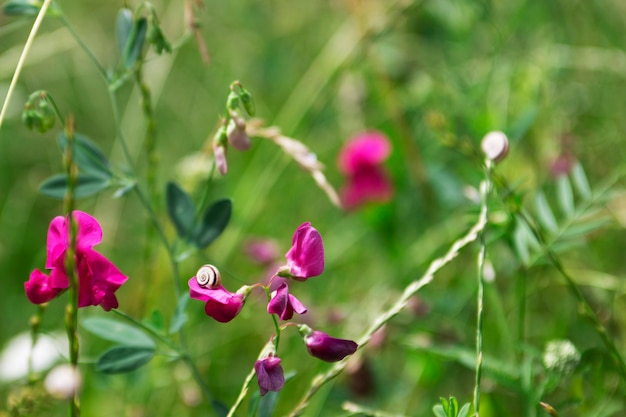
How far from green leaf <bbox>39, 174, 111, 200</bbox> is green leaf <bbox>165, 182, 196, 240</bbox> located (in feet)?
0.25

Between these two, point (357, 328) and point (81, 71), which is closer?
point (357, 328)

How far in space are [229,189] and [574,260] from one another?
29.8 inches

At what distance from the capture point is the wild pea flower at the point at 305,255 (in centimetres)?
73

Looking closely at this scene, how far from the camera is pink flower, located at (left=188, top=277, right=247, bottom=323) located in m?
0.72

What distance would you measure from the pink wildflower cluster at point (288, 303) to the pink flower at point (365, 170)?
0.83m

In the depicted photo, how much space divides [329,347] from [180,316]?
0.22 meters

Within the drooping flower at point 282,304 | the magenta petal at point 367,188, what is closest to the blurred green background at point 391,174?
the magenta petal at point 367,188

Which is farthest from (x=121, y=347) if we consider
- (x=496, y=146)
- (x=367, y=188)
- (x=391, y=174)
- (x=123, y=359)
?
(x=391, y=174)

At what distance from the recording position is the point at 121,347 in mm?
874

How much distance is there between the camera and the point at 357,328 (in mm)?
1294

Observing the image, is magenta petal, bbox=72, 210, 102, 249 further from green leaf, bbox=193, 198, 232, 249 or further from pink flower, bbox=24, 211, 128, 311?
green leaf, bbox=193, 198, 232, 249

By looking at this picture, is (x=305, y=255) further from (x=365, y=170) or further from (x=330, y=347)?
(x=365, y=170)

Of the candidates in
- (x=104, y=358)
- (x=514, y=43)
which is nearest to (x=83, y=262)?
(x=104, y=358)

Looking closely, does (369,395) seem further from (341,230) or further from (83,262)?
(83,262)
